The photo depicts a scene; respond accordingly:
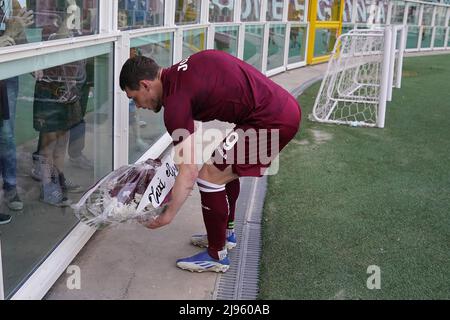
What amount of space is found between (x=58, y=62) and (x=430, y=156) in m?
4.46

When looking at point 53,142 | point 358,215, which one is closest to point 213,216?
point 53,142

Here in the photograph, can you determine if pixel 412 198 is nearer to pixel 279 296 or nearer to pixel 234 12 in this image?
pixel 279 296

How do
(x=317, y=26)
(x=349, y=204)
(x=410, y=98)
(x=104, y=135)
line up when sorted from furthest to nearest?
(x=317, y=26)
(x=410, y=98)
(x=349, y=204)
(x=104, y=135)

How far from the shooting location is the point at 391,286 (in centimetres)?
308

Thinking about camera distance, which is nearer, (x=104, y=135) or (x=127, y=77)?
(x=127, y=77)

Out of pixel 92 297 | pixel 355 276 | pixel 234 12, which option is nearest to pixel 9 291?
pixel 92 297

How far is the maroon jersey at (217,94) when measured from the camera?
2.62 metres

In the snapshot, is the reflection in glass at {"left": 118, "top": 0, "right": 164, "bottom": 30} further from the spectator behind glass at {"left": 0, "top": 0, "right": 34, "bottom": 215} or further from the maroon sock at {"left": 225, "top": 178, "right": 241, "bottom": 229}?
the maroon sock at {"left": 225, "top": 178, "right": 241, "bottom": 229}

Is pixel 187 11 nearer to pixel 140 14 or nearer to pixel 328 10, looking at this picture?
pixel 140 14

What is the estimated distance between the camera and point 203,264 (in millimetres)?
3174

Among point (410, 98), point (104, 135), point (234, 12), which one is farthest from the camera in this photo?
point (410, 98)

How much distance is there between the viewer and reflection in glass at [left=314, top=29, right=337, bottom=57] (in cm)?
1425
